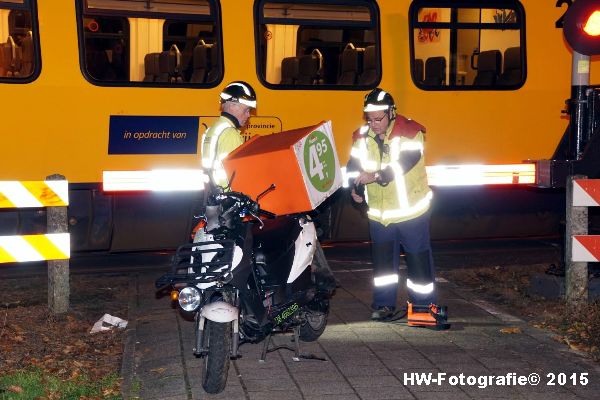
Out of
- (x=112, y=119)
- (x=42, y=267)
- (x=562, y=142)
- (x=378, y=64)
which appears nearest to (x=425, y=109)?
(x=378, y=64)

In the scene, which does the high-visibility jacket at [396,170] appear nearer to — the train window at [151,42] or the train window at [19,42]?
the train window at [151,42]

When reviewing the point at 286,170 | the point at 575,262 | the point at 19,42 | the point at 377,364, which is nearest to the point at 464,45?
the point at 575,262

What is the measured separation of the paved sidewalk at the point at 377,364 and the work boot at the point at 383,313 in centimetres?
8

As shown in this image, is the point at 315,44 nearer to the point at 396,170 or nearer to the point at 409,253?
the point at 396,170

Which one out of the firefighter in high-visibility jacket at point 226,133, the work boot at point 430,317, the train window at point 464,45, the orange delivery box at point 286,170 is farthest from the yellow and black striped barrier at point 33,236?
the train window at point 464,45

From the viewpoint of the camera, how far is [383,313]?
7492 millimetres

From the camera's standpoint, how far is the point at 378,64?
10.7m

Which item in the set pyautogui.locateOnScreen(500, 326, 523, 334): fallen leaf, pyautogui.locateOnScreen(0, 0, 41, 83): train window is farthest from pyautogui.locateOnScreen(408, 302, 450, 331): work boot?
pyautogui.locateOnScreen(0, 0, 41, 83): train window

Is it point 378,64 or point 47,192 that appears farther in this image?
point 378,64

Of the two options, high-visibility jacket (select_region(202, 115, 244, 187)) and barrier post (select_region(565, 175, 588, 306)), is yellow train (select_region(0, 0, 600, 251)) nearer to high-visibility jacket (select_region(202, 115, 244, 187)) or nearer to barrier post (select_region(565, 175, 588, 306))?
barrier post (select_region(565, 175, 588, 306))

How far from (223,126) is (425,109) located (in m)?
4.74

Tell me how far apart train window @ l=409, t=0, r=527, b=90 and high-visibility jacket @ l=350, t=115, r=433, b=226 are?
357cm

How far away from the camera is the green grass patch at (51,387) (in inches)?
229

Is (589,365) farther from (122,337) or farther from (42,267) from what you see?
(42,267)
